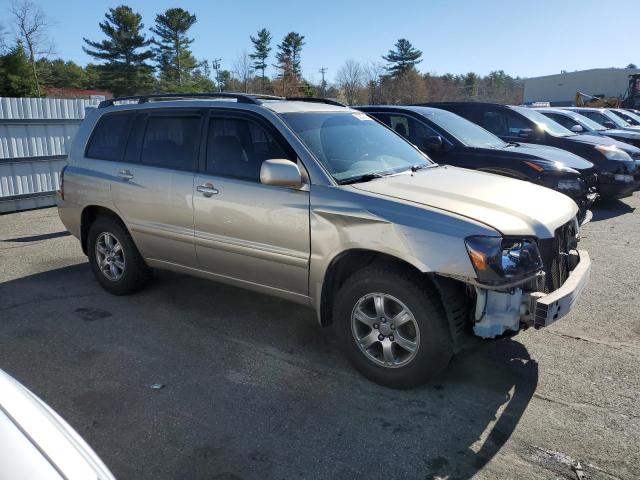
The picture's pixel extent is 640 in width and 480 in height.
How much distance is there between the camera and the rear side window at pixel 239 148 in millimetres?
4199

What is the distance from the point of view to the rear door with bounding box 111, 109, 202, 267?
182 inches

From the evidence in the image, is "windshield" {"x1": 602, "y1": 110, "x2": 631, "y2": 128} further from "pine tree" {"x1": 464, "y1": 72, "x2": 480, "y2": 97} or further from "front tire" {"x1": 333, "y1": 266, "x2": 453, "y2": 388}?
"pine tree" {"x1": 464, "y1": 72, "x2": 480, "y2": 97}

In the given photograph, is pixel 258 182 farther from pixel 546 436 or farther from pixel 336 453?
pixel 546 436

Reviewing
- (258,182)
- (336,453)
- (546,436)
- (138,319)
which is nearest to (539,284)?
(546,436)

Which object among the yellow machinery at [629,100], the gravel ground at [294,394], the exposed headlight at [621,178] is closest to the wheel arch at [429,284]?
the gravel ground at [294,394]

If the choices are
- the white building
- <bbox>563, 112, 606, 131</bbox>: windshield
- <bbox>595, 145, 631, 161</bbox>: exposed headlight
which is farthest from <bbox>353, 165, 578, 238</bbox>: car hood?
the white building

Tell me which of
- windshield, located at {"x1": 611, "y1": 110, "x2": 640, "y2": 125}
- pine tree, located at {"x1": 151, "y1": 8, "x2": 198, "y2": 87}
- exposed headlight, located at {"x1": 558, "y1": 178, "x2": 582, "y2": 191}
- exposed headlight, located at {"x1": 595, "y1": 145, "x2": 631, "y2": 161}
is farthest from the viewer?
pine tree, located at {"x1": 151, "y1": 8, "x2": 198, "y2": 87}

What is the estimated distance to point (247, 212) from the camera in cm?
416

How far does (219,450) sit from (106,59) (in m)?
56.2

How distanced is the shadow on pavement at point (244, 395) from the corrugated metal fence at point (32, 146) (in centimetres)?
563

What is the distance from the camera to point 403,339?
11.6 ft

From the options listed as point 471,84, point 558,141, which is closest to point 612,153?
point 558,141

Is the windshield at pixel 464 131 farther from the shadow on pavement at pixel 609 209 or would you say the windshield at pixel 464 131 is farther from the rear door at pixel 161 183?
the rear door at pixel 161 183

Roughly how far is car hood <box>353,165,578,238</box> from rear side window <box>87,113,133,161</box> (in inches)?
105
